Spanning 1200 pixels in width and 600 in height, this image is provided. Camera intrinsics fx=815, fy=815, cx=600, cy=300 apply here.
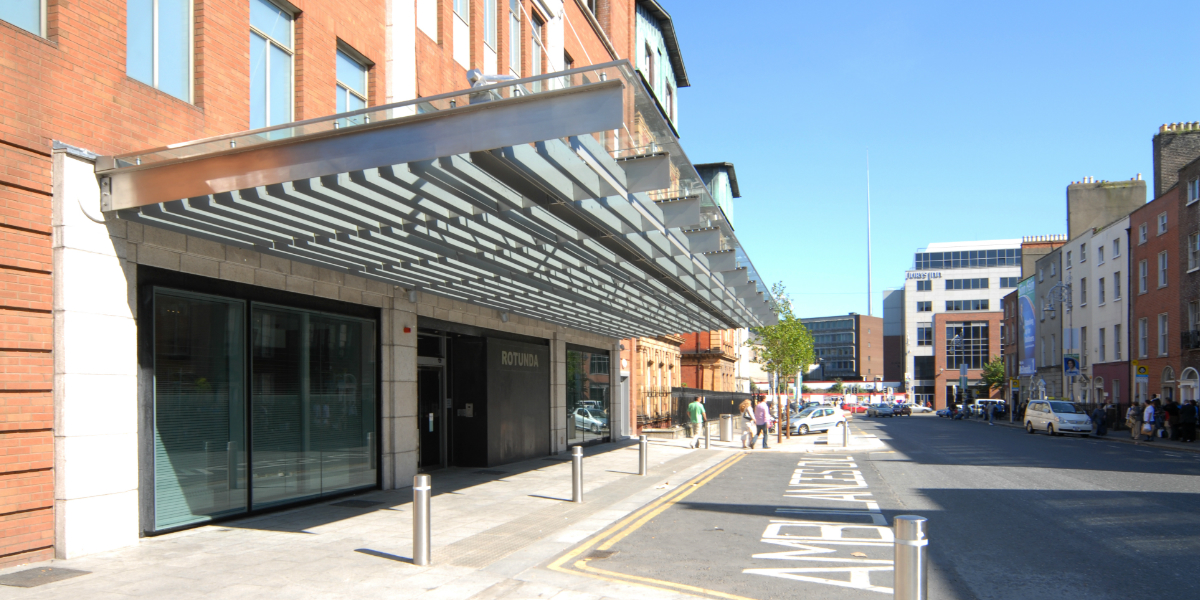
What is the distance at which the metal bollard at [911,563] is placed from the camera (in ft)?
16.5

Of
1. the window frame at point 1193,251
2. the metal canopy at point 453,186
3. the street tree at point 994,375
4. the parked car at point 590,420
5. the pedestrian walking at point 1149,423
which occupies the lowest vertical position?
the street tree at point 994,375

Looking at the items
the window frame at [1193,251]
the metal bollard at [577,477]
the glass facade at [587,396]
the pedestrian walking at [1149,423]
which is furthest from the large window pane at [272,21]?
the window frame at [1193,251]

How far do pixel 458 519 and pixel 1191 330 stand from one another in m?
35.9

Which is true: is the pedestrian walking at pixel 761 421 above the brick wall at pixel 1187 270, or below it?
below

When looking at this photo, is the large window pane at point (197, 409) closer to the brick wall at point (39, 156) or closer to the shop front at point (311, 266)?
the shop front at point (311, 266)

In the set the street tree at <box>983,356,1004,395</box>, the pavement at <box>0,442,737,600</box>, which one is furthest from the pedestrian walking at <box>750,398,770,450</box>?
the street tree at <box>983,356,1004,395</box>

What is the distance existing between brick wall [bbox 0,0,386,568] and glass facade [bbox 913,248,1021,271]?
369 feet

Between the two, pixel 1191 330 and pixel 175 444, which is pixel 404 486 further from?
pixel 1191 330

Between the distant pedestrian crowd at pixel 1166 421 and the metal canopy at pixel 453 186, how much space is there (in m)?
26.6

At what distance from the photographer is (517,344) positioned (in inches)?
766

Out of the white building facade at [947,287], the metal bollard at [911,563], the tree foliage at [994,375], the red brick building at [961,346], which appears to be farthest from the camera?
the white building facade at [947,287]

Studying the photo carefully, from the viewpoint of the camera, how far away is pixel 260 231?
9.33 meters

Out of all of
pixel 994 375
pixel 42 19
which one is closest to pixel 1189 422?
pixel 42 19

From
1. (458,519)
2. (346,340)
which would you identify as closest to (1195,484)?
(458,519)
